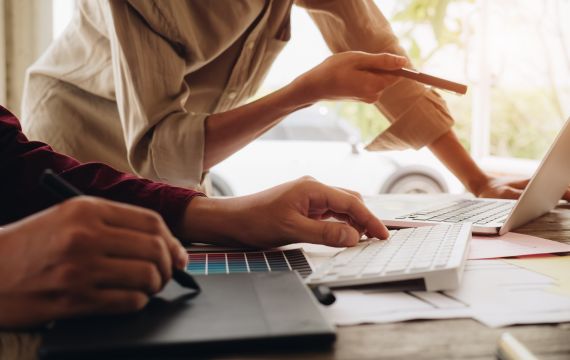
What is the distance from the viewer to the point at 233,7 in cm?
106

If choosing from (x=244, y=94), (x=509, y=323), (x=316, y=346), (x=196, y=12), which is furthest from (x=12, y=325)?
(x=244, y=94)

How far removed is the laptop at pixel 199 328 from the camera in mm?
368

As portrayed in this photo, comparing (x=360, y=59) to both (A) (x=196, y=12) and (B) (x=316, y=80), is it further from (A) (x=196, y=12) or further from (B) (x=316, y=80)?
(A) (x=196, y=12)

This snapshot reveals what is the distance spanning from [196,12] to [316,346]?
0.77m

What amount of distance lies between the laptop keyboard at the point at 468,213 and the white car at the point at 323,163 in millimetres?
A: 2050

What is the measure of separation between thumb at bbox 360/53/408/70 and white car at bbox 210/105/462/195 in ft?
7.06

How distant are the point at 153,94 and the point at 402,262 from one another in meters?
0.57

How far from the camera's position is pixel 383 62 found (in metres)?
0.94

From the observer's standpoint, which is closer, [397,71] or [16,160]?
[16,160]

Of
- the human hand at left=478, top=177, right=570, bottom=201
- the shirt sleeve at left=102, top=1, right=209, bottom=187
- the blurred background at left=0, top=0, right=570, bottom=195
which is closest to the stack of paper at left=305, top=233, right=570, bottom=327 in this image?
the shirt sleeve at left=102, top=1, right=209, bottom=187

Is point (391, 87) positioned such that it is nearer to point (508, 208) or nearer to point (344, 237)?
A: point (508, 208)

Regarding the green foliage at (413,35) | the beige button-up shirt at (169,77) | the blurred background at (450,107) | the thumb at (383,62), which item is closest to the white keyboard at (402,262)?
the thumb at (383,62)

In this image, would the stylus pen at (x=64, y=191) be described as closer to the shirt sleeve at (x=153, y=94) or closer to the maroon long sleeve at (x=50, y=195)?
the maroon long sleeve at (x=50, y=195)

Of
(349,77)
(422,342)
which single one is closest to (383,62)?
(349,77)
